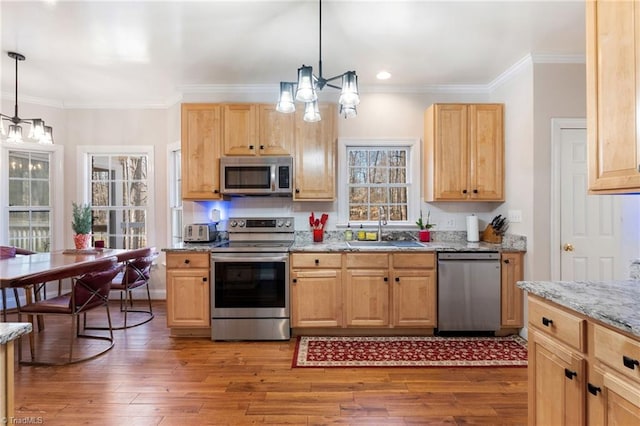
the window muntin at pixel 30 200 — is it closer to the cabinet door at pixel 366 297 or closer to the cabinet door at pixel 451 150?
the cabinet door at pixel 366 297

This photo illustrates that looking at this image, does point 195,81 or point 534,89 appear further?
point 195,81

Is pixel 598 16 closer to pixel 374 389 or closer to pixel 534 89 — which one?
pixel 534 89

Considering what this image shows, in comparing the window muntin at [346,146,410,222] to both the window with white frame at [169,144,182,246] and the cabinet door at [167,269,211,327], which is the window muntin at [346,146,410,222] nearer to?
the cabinet door at [167,269,211,327]

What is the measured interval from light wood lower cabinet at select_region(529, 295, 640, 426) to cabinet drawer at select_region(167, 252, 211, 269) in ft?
8.73

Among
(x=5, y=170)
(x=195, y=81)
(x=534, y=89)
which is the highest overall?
(x=195, y=81)

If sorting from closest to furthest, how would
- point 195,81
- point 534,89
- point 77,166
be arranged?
point 534,89, point 195,81, point 77,166

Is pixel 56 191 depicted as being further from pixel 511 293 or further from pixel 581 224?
pixel 581 224

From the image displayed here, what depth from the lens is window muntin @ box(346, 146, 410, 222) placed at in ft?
13.2

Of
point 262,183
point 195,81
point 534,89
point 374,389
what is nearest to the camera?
point 374,389

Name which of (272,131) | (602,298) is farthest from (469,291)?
(272,131)

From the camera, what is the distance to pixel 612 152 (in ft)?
4.82

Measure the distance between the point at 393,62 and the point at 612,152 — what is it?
7.50 ft

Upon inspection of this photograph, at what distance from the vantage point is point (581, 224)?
310 centimetres

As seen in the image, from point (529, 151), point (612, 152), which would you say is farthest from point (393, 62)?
point (612, 152)
